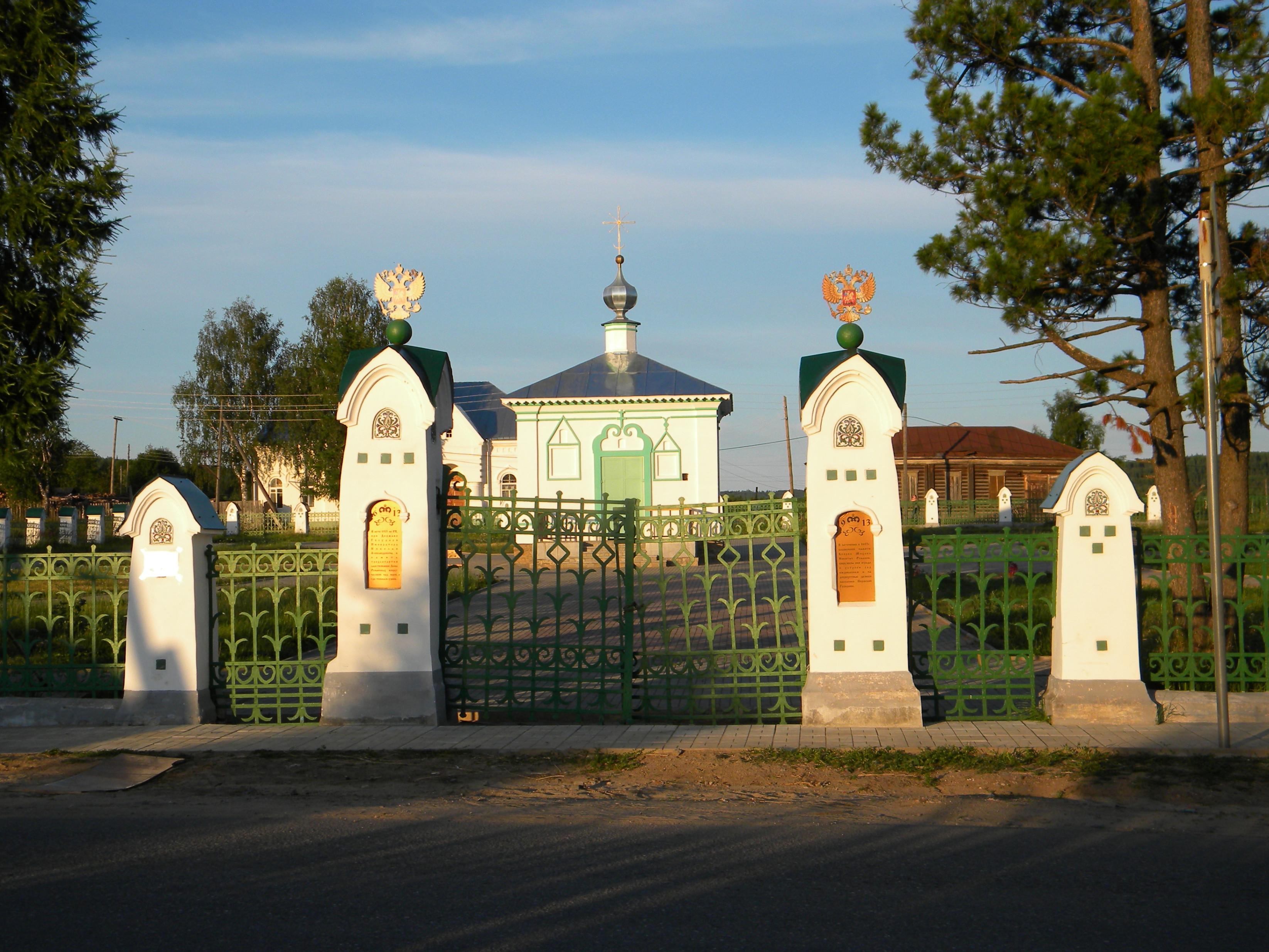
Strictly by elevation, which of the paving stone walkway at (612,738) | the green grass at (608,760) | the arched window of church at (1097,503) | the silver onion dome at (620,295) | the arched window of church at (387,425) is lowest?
the green grass at (608,760)

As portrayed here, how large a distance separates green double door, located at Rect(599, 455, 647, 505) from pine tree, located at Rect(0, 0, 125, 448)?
13.1 metres

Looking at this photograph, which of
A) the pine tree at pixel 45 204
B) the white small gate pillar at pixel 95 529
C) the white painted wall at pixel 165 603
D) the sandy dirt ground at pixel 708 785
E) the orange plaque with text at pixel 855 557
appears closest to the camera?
the sandy dirt ground at pixel 708 785

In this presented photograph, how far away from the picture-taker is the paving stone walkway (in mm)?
8070

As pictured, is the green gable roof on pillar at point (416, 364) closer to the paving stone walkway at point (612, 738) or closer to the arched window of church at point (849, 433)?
the paving stone walkway at point (612, 738)

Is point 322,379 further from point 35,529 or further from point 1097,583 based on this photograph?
point 1097,583

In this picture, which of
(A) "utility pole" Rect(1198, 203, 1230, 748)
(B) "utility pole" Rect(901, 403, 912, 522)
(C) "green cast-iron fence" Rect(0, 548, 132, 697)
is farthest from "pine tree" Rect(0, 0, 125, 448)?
(B) "utility pole" Rect(901, 403, 912, 522)

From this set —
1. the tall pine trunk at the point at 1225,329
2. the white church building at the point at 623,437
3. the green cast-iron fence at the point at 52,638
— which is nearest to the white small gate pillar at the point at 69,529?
the white church building at the point at 623,437

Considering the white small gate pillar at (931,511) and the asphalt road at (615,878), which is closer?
the asphalt road at (615,878)

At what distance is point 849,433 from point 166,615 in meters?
6.00

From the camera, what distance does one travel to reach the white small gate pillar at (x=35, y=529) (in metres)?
35.4

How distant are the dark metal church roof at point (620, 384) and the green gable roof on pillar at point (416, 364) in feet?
62.2

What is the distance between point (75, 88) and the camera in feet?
61.8

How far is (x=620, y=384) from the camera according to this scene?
96.0ft

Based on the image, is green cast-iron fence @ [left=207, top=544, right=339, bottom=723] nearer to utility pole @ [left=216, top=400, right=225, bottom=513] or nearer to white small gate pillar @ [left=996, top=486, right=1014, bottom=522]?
white small gate pillar @ [left=996, top=486, right=1014, bottom=522]
